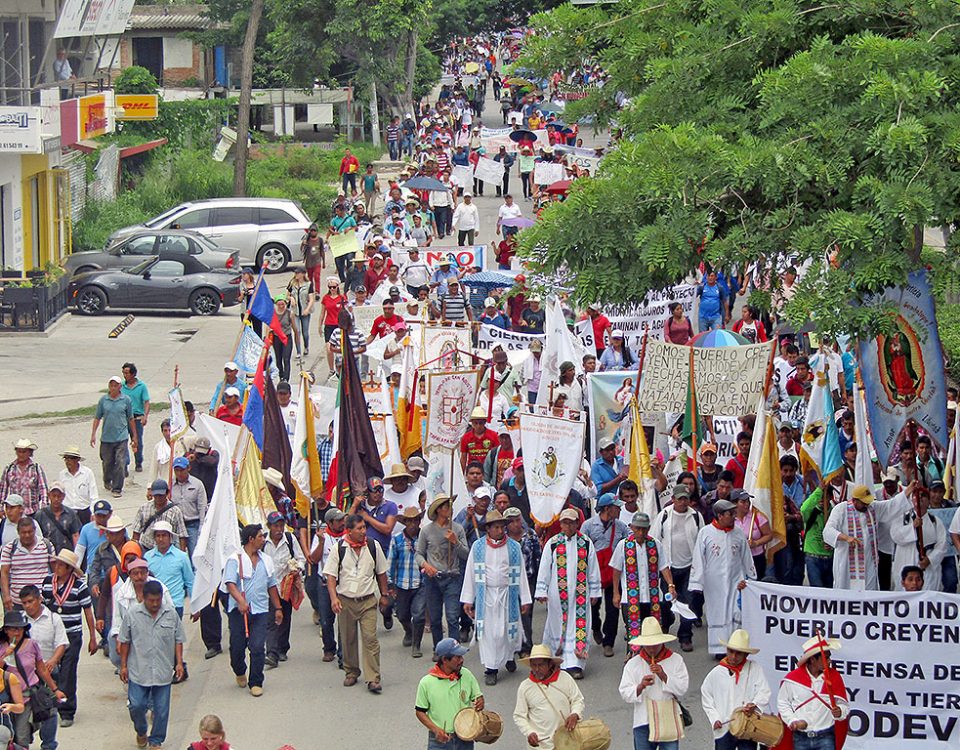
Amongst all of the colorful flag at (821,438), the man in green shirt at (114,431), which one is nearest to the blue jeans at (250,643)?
the colorful flag at (821,438)

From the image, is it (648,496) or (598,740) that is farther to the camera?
(648,496)

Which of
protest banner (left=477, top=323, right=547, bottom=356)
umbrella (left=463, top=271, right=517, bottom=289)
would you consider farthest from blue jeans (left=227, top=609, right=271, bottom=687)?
umbrella (left=463, top=271, right=517, bottom=289)

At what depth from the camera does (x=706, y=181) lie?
11.9 m

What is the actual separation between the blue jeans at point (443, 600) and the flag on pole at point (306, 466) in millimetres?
1986

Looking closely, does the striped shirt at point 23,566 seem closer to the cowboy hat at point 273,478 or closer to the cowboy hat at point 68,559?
the cowboy hat at point 68,559

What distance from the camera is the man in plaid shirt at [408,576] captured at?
13.9m

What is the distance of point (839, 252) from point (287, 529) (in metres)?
5.37

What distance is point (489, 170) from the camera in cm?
4022

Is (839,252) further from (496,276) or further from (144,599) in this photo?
(496,276)

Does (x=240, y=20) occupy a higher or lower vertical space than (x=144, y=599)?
higher

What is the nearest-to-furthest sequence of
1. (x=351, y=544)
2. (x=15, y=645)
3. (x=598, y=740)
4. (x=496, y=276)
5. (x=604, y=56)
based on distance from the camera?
(x=598, y=740) < (x=15, y=645) < (x=351, y=544) < (x=604, y=56) < (x=496, y=276)

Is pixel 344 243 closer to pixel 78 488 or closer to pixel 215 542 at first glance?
pixel 78 488

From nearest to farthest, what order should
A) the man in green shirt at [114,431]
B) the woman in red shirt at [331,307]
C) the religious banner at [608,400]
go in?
the religious banner at [608,400]
the man in green shirt at [114,431]
the woman in red shirt at [331,307]

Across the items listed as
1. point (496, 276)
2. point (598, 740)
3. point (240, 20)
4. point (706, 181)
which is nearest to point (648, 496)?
point (706, 181)
